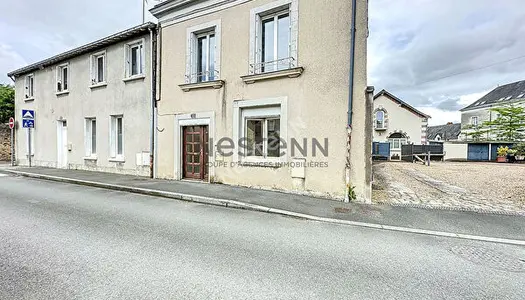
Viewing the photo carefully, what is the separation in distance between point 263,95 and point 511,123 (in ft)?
111

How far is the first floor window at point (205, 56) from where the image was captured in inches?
360

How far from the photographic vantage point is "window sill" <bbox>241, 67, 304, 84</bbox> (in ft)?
23.7

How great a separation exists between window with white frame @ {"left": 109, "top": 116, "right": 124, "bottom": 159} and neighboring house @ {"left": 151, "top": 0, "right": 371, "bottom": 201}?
9.28 ft

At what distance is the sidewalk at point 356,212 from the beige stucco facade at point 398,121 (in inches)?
1112

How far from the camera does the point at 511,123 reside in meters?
28.3

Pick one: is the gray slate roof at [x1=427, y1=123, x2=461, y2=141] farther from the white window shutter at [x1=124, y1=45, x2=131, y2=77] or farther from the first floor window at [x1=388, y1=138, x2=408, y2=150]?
the white window shutter at [x1=124, y1=45, x2=131, y2=77]

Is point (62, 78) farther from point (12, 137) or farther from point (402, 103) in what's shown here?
point (402, 103)

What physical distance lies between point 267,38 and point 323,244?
646 cm

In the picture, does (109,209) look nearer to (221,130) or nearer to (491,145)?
(221,130)

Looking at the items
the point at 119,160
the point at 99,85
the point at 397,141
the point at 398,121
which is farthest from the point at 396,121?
the point at 99,85

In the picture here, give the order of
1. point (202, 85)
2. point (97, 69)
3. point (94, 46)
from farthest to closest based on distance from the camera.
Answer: point (97, 69), point (94, 46), point (202, 85)

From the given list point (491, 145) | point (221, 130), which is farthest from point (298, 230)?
point (491, 145)

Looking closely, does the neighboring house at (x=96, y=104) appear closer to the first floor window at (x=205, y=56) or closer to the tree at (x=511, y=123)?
the first floor window at (x=205, y=56)

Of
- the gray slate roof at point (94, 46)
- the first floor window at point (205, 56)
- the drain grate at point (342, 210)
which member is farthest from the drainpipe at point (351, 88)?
the gray slate roof at point (94, 46)
